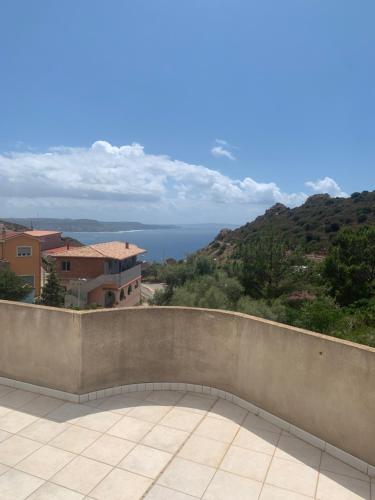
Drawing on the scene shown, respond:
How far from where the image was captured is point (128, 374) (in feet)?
15.6

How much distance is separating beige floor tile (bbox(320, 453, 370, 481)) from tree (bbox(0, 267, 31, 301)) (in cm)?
2351

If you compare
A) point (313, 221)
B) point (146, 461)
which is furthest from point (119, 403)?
point (313, 221)

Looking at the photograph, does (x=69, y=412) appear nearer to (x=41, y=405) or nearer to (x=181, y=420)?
(x=41, y=405)

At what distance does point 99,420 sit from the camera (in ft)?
13.6

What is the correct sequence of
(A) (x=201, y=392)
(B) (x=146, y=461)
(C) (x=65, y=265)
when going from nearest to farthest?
1. (B) (x=146, y=461)
2. (A) (x=201, y=392)
3. (C) (x=65, y=265)

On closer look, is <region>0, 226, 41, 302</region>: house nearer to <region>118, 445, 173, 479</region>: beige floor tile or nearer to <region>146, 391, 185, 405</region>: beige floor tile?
<region>146, 391, 185, 405</region>: beige floor tile

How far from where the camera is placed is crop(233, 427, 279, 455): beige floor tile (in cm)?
373

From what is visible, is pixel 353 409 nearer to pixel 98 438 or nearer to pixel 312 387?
pixel 312 387

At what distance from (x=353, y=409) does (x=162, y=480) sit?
5.96 feet

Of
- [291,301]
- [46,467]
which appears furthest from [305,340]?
[291,301]

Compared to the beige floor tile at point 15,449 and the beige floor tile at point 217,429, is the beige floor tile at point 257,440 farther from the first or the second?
the beige floor tile at point 15,449

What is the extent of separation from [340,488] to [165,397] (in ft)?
7.10

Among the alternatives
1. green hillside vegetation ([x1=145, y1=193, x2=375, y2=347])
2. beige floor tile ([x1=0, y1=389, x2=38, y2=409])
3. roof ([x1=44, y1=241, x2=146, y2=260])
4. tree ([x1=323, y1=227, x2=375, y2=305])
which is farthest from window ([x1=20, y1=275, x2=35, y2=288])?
beige floor tile ([x1=0, y1=389, x2=38, y2=409])

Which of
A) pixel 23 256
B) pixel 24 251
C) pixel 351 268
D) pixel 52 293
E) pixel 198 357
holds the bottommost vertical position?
pixel 52 293
